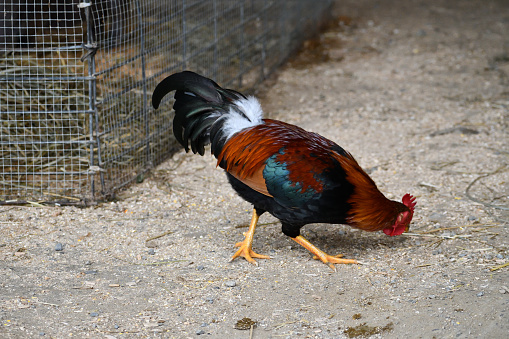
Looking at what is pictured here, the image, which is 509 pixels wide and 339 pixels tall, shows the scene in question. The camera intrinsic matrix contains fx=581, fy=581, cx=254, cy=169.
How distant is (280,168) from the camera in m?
3.95

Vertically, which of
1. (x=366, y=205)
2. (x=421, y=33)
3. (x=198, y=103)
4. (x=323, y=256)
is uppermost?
(x=198, y=103)

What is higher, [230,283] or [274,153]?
[274,153]

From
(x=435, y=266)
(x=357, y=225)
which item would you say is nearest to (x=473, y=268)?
(x=435, y=266)

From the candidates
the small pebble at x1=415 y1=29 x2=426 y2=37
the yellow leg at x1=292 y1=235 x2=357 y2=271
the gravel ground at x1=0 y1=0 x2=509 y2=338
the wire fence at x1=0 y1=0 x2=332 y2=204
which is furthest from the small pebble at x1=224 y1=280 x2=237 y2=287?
the small pebble at x1=415 y1=29 x2=426 y2=37

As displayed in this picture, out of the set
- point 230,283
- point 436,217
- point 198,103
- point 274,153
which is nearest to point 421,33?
point 436,217

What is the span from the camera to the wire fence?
494 centimetres

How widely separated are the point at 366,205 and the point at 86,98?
3.16m

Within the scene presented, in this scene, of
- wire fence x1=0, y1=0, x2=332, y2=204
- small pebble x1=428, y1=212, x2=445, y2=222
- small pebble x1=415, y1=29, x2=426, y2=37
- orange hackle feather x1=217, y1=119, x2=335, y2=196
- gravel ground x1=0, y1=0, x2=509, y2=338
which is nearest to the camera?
gravel ground x1=0, y1=0, x2=509, y2=338

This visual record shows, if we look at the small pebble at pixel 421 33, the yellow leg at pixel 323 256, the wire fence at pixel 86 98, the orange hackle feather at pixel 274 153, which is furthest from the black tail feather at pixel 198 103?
the small pebble at pixel 421 33

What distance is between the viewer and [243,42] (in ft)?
25.5

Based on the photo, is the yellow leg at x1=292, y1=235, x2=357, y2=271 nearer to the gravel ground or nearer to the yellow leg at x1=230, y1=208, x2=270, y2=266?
the gravel ground

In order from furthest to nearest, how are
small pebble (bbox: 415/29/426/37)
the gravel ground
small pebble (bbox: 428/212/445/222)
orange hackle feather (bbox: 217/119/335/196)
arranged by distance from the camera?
small pebble (bbox: 415/29/426/37)
small pebble (bbox: 428/212/445/222)
orange hackle feather (bbox: 217/119/335/196)
the gravel ground

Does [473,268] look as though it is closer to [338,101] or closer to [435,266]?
[435,266]

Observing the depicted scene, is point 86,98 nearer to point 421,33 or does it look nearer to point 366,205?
point 366,205
